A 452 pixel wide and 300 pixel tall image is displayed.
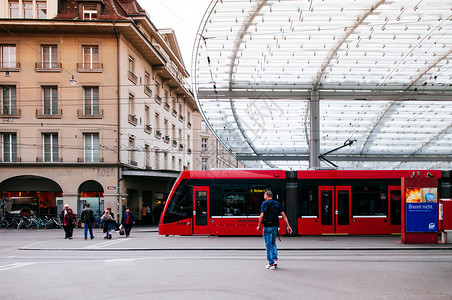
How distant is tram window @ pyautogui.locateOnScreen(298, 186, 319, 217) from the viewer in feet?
61.6

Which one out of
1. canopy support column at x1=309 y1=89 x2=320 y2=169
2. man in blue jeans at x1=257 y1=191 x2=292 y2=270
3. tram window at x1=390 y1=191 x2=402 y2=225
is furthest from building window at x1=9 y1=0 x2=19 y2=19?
man in blue jeans at x1=257 y1=191 x2=292 y2=270

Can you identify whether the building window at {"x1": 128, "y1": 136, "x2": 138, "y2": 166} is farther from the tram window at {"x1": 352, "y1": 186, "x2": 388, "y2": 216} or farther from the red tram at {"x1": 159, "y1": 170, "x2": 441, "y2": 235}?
the tram window at {"x1": 352, "y1": 186, "x2": 388, "y2": 216}

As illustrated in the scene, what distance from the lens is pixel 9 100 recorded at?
31.1 m

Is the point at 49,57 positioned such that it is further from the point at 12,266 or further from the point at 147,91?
the point at 12,266

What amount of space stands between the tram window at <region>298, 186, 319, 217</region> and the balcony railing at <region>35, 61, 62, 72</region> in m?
19.9

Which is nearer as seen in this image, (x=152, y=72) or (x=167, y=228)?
(x=167, y=228)

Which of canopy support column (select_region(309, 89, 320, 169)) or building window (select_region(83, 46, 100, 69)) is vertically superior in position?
building window (select_region(83, 46, 100, 69))

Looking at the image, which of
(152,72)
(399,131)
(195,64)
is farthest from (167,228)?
(399,131)

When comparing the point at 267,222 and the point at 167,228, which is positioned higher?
the point at 267,222

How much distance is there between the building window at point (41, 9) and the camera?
1252 inches

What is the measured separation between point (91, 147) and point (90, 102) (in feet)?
9.95

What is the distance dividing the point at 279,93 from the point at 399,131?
15588mm

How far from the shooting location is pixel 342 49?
28.0 m

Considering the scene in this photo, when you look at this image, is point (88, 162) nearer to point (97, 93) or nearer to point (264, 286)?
point (97, 93)
